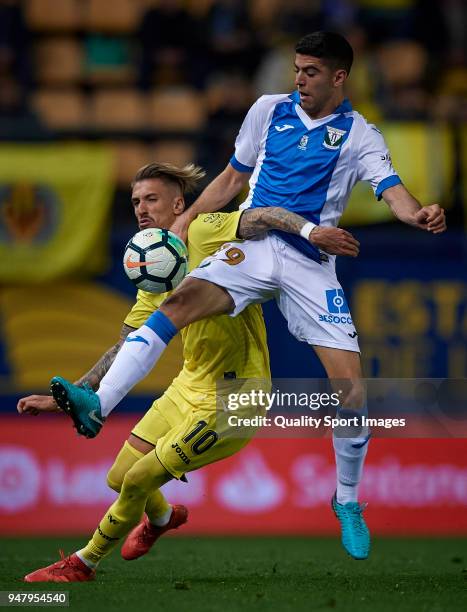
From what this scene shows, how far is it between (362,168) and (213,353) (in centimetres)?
132

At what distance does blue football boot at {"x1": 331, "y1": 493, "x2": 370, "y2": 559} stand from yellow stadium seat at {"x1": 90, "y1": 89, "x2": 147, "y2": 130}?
7.57m

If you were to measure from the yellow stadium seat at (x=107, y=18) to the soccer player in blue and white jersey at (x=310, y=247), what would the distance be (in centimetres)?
754

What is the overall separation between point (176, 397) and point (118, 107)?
704cm

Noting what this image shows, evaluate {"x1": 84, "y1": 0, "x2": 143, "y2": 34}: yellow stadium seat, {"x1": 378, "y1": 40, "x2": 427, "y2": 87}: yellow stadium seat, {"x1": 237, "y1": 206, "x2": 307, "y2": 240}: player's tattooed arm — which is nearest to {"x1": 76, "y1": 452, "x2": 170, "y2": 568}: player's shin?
{"x1": 237, "y1": 206, "x2": 307, "y2": 240}: player's tattooed arm

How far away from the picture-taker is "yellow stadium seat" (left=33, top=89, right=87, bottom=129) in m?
13.3

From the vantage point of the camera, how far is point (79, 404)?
20.4 ft

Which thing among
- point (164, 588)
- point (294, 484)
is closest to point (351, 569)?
point (164, 588)

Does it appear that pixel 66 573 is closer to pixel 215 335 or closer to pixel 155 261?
pixel 215 335

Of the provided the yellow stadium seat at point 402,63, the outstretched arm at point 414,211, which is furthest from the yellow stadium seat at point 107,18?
the outstretched arm at point 414,211

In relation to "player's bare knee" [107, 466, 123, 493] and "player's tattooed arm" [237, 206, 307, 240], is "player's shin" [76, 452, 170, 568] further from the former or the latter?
"player's tattooed arm" [237, 206, 307, 240]

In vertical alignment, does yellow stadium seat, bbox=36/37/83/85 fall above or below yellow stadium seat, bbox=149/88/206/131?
above

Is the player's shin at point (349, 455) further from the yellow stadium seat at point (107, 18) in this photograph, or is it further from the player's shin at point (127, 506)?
the yellow stadium seat at point (107, 18)

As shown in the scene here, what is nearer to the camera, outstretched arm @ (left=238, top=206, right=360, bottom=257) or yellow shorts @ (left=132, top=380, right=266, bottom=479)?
outstretched arm @ (left=238, top=206, right=360, bottom=257)

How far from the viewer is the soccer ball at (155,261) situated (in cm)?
664
